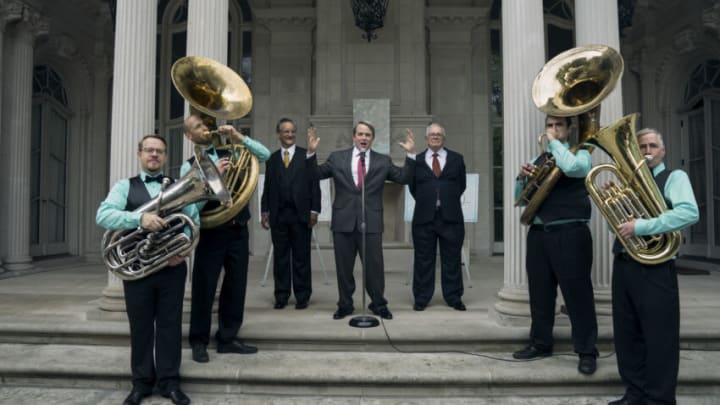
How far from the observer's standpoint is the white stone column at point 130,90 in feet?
14.4

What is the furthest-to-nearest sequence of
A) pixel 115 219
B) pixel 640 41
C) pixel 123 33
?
1. pixel 640 41
2. pixel 123 33
3. pixel 115 219

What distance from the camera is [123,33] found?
4.56 m

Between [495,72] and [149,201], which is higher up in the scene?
[495,72]

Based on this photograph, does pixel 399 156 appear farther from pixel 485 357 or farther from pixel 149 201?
pixel 149 201

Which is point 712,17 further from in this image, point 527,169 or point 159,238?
point 159,238

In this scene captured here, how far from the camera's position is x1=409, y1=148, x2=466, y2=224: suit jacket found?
4809 millimetres

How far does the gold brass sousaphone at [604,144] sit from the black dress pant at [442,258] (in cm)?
139

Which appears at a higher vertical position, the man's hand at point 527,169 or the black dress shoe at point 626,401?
the man's hand at point 527,169

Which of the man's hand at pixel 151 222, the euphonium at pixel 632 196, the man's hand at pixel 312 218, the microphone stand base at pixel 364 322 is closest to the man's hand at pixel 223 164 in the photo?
the man's hand at pixel 151 222

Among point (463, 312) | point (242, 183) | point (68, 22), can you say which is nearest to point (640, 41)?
point (463, 312)

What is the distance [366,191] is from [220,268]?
5.09 feet

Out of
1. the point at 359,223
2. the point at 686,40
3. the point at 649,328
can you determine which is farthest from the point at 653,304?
the point at 686,40

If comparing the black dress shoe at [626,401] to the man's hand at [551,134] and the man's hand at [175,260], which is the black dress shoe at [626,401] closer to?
the man's hand at [551,134]

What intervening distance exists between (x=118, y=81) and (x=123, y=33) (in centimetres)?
50
